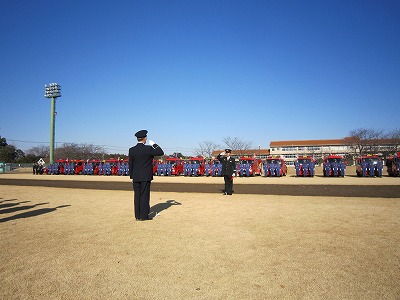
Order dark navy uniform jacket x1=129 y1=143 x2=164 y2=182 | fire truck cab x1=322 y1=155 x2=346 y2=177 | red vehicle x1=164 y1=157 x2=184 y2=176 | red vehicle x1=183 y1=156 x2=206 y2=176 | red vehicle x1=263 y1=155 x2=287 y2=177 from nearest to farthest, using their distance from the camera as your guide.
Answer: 1. dark navy uniform jacket x1=129 y1=143 x2=164 y2=182
2. fire truck cab x1=322 y1=155 x2=346 y2=177
3. red vehicle x1=263 y1=155 x2=287 y2=177
4. red vehicle x1=183 y1=156 x2=206 y2=176
5. red vehicle x1=164 y1=157 x2=184 y2=176

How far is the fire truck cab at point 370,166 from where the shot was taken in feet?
78.8

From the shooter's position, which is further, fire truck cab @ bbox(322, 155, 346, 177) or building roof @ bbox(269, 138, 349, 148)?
building roof @ bbox(269, 138, 349, 148)

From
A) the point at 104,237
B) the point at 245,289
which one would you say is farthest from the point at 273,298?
the point at 104,237

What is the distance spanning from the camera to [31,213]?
6.93 meters

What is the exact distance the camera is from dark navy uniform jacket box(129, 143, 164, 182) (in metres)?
6.34

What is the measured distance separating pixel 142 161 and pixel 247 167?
22.1 meters

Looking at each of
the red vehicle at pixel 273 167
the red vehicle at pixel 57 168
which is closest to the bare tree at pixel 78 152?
the red vehicle at pixel 57 168

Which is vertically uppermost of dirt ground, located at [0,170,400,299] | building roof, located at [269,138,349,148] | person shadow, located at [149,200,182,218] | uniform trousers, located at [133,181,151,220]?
building roof, located at [269,138,349,148]

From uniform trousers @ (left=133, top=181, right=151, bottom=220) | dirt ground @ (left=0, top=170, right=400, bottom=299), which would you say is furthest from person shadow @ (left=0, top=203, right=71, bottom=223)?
uniform trousers @ (left=133, top=181, right=151, bottom=220)

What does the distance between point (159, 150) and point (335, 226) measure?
164 inches

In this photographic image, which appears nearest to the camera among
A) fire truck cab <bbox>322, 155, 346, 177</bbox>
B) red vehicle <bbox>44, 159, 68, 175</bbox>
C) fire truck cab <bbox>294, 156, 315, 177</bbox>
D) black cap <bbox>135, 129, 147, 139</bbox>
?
black cap <bbox>135, 129, 147, 139</bbox>

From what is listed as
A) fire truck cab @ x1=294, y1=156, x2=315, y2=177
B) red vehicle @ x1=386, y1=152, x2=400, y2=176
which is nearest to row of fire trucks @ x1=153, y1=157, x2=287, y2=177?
fire truck cab @ x1=294, y1=156, x2=315, y2=177

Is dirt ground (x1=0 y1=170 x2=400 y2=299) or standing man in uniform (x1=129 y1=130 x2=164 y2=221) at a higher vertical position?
standing man in uniform (x1=129 y1=130 x2=164 y2=221)

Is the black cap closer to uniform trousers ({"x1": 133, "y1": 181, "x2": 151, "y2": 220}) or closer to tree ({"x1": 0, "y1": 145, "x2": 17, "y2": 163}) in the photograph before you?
uniform trousers ({"x1": 133, "y1": 181, "x2": 151, "y2": 220})
